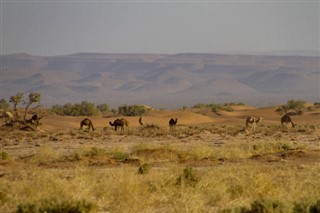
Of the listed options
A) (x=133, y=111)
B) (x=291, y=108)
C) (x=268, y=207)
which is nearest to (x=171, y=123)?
(x=133, y=111)

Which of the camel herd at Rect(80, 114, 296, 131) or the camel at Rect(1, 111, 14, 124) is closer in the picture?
the camel herd at Rect(80, 114, 296, 131)

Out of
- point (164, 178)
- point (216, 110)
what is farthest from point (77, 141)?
point (216, 110)

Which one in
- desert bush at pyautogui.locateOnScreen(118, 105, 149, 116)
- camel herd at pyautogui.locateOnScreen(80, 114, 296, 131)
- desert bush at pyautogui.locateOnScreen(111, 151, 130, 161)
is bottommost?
desert bush at pyautogui.locateOnScreen(111, 151, 130, 161)

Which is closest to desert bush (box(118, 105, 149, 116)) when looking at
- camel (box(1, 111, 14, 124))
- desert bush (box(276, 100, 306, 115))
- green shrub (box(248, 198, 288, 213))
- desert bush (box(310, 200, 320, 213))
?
desert bush (box(276, 100, 306, 115))

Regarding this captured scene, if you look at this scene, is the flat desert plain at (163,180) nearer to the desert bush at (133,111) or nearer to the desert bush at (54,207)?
the desert bush at (54,207)

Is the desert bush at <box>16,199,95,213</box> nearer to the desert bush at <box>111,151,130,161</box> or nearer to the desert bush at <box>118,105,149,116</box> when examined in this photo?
the desert bush at <box>111,151,130,161</box>

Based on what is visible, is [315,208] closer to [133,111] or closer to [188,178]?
[188,178]

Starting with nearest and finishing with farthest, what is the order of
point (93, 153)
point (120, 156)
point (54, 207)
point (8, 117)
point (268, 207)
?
point (268, 207) → point (54, 207) → point (120, 156) → point (93, 153) → point (8, 117)

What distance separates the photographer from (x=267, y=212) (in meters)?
11.0

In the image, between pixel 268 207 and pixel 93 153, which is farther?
pixel 93 153

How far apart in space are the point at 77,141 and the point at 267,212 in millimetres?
22260

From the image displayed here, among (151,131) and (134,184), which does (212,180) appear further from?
(151,131)

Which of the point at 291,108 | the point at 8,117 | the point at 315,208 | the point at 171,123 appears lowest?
the point at 315,208

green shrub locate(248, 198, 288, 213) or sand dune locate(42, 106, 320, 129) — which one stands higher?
sand dune locate(42, 106, 320, 129)
